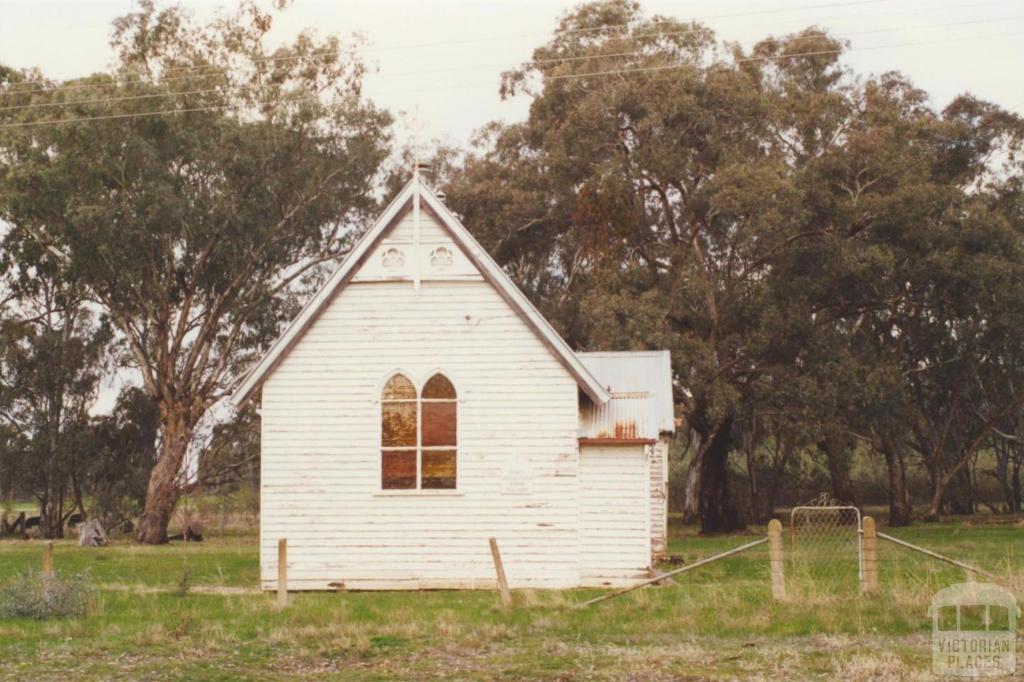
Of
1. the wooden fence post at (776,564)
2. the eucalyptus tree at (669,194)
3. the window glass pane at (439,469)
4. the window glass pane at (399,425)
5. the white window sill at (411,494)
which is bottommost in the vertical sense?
the wooden fence post at (776,564)

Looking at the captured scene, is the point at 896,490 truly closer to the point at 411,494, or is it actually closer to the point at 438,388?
the point at 438,388

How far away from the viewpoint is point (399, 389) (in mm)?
24750

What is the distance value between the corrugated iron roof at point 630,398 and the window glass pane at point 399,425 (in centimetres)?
315

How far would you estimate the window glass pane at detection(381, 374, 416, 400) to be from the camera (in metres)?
24.7

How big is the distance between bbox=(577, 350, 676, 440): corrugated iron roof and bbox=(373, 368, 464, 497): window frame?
7.88ft

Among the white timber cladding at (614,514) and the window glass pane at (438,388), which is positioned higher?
the window glass pane at (438,388)

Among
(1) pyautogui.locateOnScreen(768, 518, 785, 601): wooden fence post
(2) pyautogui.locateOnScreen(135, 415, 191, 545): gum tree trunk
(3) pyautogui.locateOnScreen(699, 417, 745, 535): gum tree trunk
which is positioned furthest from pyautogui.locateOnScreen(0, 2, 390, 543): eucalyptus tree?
(1) pyautogui.locateOnScreen(768, 518, 785, 601): wooden fence post

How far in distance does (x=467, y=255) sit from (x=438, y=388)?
244 cm

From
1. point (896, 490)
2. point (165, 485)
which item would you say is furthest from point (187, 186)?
point (896, 490)

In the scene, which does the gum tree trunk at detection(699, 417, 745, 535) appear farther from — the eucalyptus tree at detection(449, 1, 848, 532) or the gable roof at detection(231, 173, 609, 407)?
the gable roof at detection(231, 173, 609, 407)

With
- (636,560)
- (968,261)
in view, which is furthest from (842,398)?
(636,560)

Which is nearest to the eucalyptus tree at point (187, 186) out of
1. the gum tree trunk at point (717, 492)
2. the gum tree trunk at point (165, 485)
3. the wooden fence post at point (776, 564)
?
the gum tree trunk at point (165, 485)

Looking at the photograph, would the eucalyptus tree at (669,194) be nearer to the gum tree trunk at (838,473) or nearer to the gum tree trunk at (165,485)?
the gum tree trunk at (838,473)

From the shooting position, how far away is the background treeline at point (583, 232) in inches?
1694
